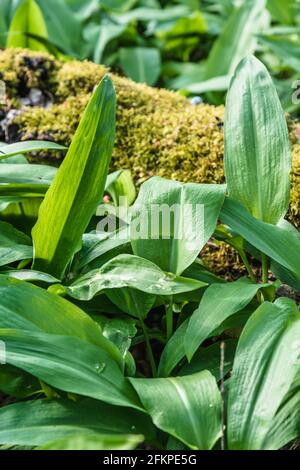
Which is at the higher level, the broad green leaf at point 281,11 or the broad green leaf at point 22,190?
the broad green leaf at point 281,11

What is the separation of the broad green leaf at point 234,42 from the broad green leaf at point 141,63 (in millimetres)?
289

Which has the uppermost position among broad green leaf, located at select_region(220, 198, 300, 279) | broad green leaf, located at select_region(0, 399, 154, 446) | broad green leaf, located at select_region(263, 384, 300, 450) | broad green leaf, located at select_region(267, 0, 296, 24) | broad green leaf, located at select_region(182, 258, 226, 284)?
broad green leaf, located at select_region(267, 0, 296, 24)

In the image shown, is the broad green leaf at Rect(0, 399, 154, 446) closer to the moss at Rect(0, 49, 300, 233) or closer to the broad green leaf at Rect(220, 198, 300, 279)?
the broad green leaf at Rect(220, 198, 300, 279)

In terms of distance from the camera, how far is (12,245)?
1.66m

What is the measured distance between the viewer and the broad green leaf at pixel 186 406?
3.88 feet

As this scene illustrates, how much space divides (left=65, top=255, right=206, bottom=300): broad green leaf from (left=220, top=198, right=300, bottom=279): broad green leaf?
7.7 inches

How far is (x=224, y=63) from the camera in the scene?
3461mm

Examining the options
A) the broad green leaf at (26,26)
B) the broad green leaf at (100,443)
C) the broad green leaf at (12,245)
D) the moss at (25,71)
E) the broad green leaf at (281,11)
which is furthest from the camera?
the broad green leaf at (281,11)

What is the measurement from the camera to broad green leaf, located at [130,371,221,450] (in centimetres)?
118

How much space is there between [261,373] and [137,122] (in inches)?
50.6

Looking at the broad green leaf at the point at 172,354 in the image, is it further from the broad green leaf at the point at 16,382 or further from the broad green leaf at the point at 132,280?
the broad green leaf at the point at 16,382

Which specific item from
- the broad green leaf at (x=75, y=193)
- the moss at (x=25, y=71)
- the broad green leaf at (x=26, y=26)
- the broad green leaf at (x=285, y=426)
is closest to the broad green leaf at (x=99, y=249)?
the broad green leaf at (x=75, y=193)

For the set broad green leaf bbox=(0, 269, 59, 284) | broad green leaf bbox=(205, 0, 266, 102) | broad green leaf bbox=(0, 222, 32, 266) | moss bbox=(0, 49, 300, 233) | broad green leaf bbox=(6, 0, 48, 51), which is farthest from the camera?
broad green leaf bbox=(205, 0, 266, 102)

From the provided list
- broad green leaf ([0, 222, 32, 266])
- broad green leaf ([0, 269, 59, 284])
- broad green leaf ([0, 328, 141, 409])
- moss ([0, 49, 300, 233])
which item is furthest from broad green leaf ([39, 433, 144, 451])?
moss ([0, 49, 300, 233])
